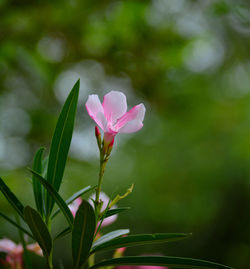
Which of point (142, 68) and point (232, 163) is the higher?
point (142, 68)

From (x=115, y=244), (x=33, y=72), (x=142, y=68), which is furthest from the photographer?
(x=142, y=68)

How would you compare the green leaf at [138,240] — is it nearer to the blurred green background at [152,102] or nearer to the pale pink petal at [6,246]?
the pale pink petal at [6,246]

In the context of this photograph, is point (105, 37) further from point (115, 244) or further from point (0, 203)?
point (115, 244)

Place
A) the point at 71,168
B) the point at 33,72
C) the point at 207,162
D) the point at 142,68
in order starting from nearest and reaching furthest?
the point at 33,72 → the point at 142,68 → the point at 71,168 → the point at 207,162

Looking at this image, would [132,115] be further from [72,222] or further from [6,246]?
[6,246]

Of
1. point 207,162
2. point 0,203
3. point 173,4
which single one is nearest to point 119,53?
point 173,4

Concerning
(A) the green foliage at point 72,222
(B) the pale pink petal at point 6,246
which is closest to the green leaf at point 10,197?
(A) the green foliage at point 72,222

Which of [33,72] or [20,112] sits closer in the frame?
[33,72]
